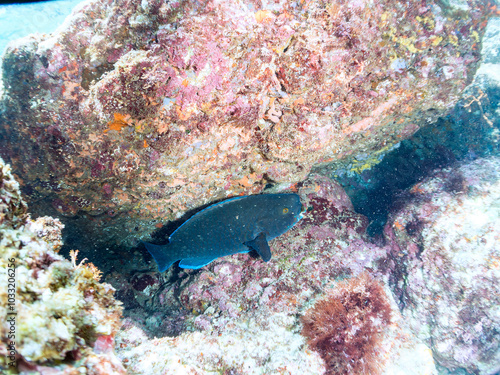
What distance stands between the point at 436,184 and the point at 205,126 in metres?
4.39

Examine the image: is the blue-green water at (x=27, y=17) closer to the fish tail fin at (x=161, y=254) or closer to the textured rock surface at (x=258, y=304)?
the fish tail fin at (x=161, y=254)

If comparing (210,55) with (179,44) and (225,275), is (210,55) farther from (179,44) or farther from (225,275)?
(225,275)

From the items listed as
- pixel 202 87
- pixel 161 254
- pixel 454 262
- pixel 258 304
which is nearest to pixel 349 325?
pixel 258 304

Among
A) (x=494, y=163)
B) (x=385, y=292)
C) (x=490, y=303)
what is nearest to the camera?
(x=385, y=292)

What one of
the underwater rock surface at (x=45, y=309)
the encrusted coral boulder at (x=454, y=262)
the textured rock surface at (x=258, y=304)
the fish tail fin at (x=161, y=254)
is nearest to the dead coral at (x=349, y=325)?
→ the textured rock surface at (x=258, y=304)

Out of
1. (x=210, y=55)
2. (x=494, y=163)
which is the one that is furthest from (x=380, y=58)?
(x=494, y=163)

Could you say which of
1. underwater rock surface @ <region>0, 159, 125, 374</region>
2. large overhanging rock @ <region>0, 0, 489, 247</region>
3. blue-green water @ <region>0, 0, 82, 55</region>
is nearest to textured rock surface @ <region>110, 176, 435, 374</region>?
underwater rock surface @ <region>0, 159, 125, 374</region>

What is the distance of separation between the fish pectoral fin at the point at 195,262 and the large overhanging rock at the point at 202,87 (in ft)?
3.10

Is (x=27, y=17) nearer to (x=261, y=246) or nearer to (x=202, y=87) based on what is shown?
(x=202, y=87)

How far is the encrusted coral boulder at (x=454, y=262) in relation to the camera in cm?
350

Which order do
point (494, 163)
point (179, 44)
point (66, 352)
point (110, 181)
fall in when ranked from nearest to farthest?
point (66, 352)
point (179, 44)
point (110, 181)
point (494, 163)

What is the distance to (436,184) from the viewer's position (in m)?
4.25

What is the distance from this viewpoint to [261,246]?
10.6ft

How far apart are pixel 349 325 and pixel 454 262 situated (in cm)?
232
